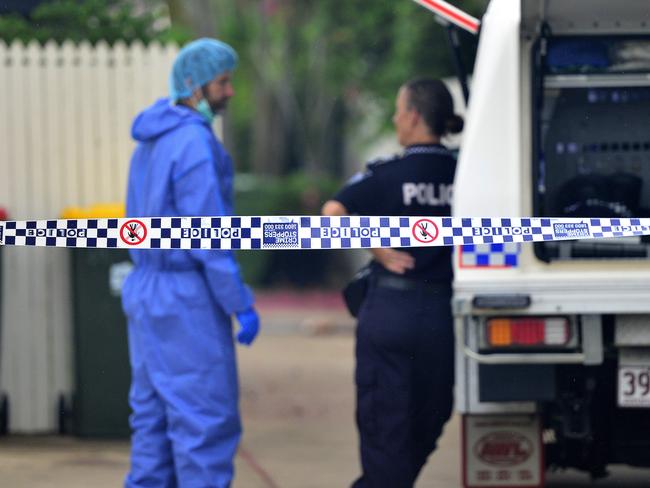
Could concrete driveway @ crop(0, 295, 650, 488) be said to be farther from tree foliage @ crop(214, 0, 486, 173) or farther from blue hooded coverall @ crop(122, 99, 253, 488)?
tree foliage @ crop(214, 0, 486, 173)

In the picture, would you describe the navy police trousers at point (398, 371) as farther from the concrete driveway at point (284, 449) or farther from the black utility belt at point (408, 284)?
the concrete driveway at point (284, 449)

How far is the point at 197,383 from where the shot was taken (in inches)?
238

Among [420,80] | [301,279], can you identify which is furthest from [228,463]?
→ [301,279]

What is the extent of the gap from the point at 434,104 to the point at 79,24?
151 inches

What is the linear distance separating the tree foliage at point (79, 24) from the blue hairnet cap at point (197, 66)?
118 inches

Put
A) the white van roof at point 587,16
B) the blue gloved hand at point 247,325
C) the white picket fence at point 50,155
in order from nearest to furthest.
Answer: the white van roof at point 587,16 < the blue gloved hand at point 247,325 < the white picket fence at point 50,155

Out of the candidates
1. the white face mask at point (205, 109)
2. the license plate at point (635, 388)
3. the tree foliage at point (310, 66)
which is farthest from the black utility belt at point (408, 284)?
the tree foliage at point (310, 66)

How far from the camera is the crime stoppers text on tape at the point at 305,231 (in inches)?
219

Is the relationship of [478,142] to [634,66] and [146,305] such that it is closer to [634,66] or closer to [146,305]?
[634,66]

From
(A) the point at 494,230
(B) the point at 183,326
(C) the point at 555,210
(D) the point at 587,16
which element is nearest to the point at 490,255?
(A) the point at 494,230

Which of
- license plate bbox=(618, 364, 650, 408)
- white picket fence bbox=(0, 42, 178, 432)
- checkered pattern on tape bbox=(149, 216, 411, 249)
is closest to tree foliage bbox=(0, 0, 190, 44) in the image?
white picket fence bbox=(0, 42, 178, 432)

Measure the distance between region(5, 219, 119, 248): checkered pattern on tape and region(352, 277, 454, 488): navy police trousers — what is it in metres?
1.11

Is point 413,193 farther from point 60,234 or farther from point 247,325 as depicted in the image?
point 60,234

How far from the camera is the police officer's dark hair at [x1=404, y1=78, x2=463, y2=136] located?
6254 mm
